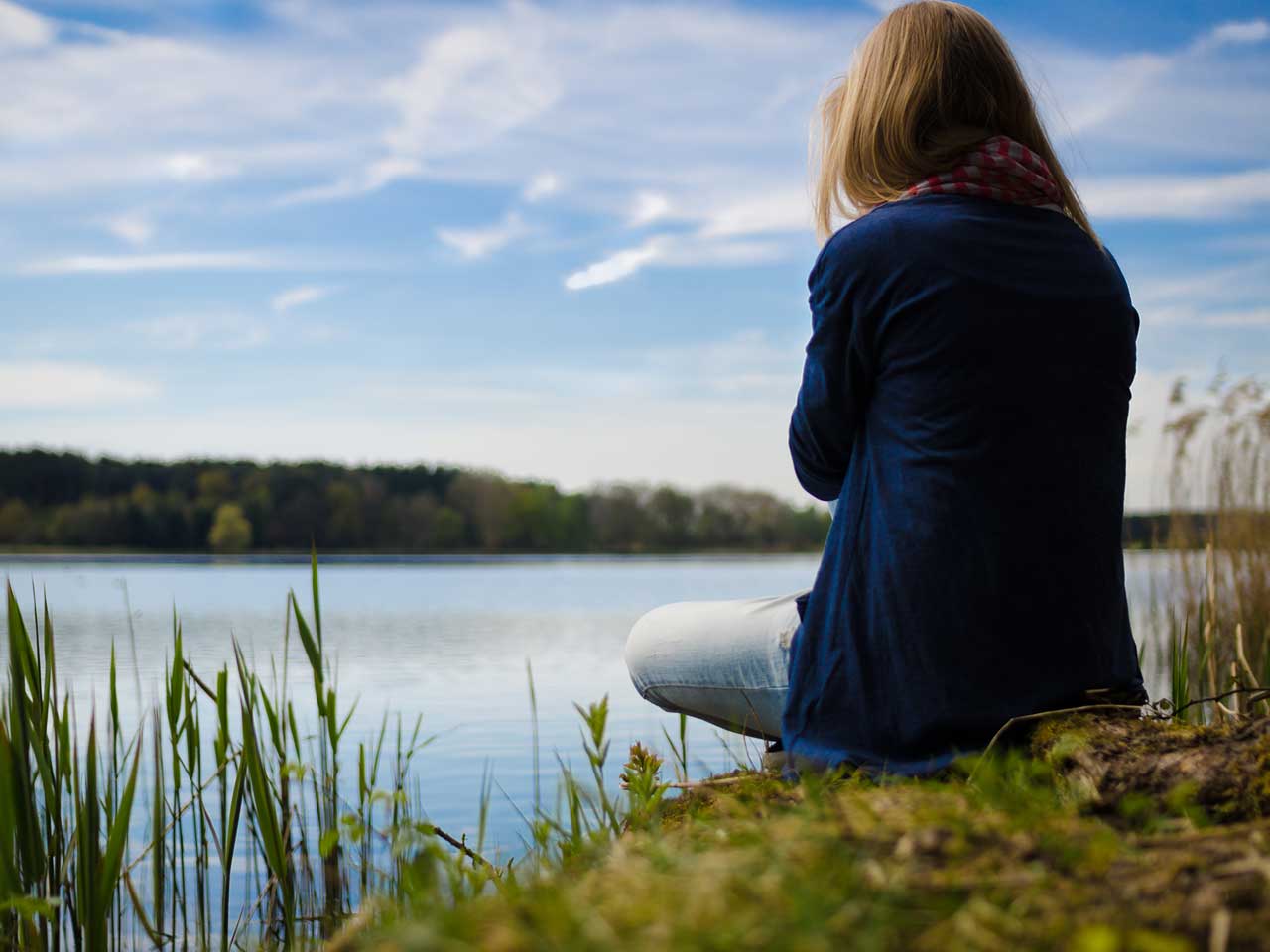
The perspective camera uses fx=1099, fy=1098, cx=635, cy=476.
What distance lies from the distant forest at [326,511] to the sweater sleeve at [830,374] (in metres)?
25.2

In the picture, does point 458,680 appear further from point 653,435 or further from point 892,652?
point 653,435

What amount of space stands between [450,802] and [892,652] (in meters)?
3.23

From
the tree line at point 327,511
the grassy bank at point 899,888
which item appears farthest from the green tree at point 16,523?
the grassy bank at point 899,888

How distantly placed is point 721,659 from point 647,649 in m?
0.17

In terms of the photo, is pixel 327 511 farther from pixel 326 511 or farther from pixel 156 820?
pixel 156 820

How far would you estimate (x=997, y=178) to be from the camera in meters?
1.67

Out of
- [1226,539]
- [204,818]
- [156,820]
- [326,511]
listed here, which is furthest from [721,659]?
[326,511]

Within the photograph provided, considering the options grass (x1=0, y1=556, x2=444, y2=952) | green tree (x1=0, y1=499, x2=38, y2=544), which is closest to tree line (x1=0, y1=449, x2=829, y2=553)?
green tree (x1=0, y1=499, x2=38, y2=544)

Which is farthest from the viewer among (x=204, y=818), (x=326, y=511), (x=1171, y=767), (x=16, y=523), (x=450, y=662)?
(x=326, y=511)

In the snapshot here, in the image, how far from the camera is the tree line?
95.7 ft

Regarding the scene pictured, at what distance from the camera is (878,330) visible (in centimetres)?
162

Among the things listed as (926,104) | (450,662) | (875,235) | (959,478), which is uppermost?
(926,104)

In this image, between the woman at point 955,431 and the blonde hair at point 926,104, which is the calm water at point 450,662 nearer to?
the woman at point 955,431

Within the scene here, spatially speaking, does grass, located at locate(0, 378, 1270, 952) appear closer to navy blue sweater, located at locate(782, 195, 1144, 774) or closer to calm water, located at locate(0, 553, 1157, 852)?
navy blue sweater, located at locate(782, 195, 1144, 774)
